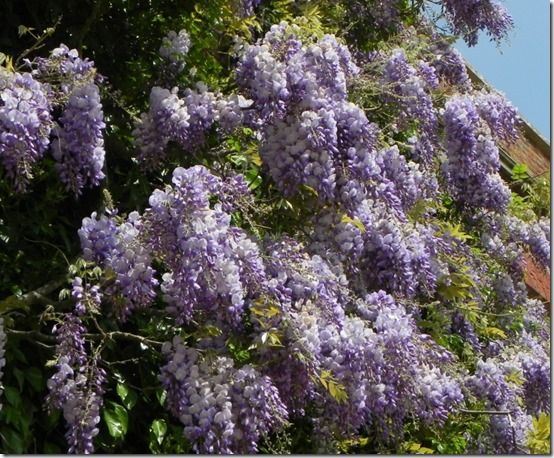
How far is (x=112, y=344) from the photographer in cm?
388

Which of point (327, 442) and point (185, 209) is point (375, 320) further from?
point (185, 209)

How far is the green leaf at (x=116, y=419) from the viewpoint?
154 inches

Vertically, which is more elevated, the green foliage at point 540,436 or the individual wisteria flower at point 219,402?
the green foliage at point 540,436

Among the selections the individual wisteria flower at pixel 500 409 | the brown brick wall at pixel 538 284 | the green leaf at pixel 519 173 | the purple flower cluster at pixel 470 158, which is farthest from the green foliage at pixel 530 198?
the brown brick wall at pixel 538 284

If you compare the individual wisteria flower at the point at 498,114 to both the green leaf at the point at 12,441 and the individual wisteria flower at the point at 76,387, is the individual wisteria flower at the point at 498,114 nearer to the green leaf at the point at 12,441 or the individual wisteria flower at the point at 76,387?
the individual wisteria flower at the point at 76,387

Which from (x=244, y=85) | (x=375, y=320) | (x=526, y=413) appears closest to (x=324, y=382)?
(x=375, y=320)

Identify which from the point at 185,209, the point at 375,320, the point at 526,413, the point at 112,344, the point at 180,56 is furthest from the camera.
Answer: the point at 526,413

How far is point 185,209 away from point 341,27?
99.4 inches

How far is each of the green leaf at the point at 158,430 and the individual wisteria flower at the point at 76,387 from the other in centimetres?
49

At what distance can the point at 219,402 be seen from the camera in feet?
11.7

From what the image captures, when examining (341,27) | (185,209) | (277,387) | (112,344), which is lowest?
(112,344)

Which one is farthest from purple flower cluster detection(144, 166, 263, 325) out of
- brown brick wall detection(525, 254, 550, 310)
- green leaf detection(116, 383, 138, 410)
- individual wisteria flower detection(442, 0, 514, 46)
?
brown brick wall detection(525, 254, 550, 310)

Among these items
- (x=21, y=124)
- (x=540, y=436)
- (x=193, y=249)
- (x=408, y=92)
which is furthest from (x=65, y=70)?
(x=540, y=436)

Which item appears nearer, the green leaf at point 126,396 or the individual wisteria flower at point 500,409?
the green leaf at point 126,396
